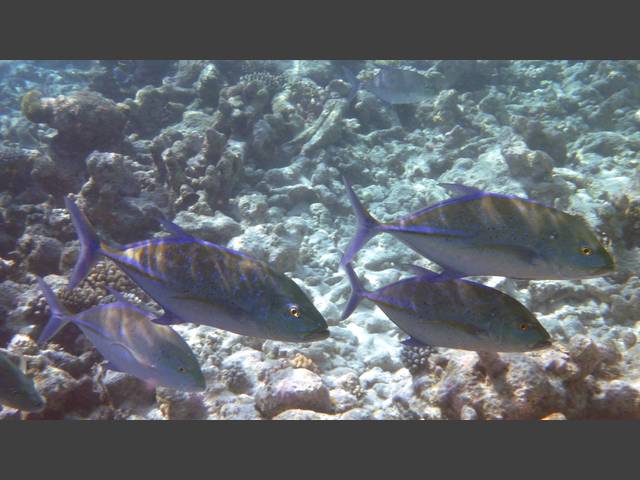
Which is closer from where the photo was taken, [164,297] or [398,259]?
[164,297]

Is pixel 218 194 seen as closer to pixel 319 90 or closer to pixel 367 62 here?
pixel 319 90

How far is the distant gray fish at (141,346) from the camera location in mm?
2582

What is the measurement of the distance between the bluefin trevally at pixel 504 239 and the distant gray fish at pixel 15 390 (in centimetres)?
280

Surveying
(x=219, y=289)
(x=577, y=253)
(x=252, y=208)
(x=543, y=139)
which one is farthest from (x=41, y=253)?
(x=543, y=139)

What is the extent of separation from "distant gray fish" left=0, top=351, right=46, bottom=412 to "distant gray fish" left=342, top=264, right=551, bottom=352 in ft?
7.91

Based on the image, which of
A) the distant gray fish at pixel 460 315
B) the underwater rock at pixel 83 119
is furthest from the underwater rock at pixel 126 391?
the underwater rock at pixel 83 119

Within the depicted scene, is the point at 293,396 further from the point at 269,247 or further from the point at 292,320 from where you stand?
the point at 269,247

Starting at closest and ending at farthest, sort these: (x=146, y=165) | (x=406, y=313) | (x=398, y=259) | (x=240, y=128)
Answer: (x=406, y=313) → (x=398, y=259) → (x=146, y=165) → (x=240, y=128)

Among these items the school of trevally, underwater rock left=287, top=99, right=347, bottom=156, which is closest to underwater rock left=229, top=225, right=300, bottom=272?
the school of trevally

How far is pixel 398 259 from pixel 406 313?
4432mm

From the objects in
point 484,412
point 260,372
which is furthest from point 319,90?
point 484,412

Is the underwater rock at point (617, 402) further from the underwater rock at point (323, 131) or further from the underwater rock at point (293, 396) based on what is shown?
the underwater rock at point (323, 131)

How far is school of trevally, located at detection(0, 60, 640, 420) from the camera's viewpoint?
7.09 ft

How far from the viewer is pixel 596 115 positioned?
1026 cm
